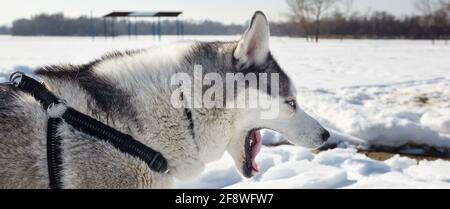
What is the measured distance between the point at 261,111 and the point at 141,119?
0.77 metres

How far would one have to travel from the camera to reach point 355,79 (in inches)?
514

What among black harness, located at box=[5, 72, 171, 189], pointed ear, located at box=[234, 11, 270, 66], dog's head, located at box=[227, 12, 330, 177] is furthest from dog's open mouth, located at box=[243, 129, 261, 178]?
black harness, located at box=[5, 72, 171, 189]

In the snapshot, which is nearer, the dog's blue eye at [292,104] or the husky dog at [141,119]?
the husky dog at [141,119]

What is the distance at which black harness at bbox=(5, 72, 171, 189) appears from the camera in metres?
1.94

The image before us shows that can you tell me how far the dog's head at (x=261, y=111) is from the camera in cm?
248

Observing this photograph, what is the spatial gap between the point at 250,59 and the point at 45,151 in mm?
1268

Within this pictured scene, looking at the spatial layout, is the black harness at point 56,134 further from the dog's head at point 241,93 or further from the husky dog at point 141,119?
the dog's head at point 241,93

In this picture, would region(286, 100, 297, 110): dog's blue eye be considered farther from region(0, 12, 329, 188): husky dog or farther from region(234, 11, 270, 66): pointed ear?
region(234, 11, 270, 66): pointed ear

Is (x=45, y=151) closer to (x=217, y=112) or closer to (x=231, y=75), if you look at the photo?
(x=217, y=112)

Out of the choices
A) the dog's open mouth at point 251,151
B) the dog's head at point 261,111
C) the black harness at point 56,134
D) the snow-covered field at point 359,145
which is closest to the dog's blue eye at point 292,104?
the dog's head at point 261,111

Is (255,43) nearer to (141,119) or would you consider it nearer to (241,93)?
(241,93)

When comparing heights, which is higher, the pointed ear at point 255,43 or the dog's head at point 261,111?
the pointed ear at point 255,43

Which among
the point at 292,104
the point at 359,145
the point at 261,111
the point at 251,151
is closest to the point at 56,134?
the point at 261,111

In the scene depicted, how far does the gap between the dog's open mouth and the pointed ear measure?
18.3 inches
